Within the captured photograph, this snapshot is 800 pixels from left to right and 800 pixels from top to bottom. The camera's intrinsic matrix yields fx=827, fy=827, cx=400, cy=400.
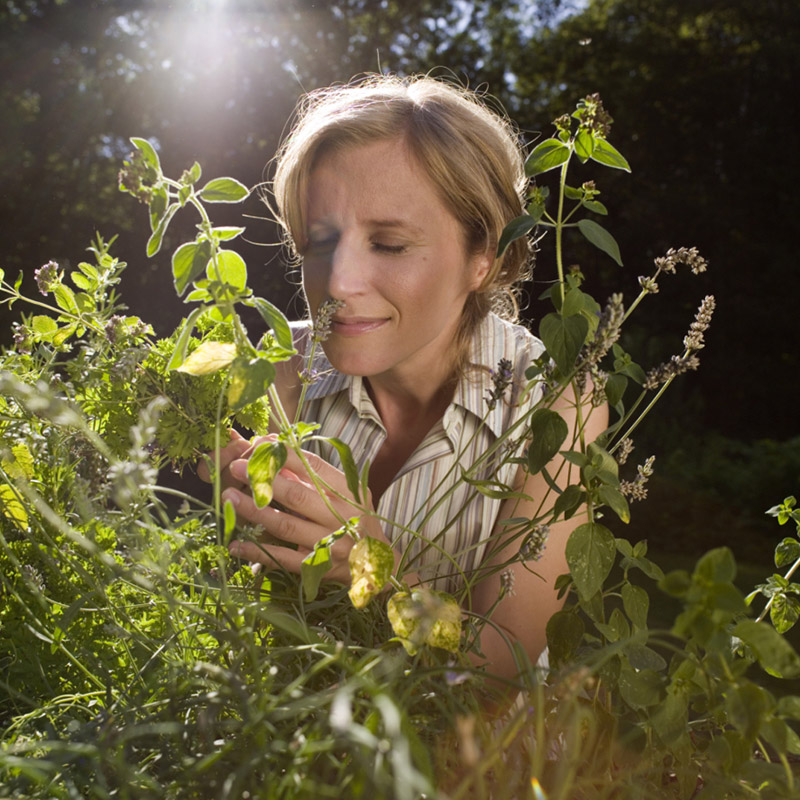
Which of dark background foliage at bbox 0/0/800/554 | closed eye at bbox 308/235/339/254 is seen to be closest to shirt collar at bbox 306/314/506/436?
closed eye at bbox 308/235/339/254

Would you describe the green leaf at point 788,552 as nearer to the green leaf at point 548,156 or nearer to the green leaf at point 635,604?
the green leaf at point 635,604

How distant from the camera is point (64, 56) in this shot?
21.0ft

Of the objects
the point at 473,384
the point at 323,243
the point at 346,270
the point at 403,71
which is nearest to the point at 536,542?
the point at 346,270

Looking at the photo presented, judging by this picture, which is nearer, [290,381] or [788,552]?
[788,552]

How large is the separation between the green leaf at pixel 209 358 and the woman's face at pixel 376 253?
0.63 m

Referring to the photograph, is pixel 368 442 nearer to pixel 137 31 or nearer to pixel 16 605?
pixel 16 605

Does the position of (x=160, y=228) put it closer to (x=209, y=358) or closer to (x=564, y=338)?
(x=209, y=358)

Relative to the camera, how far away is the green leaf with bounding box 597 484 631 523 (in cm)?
78

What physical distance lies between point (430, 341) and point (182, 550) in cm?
107

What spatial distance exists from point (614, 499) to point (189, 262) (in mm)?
442

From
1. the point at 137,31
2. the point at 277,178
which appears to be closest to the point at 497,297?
the point at 277,178

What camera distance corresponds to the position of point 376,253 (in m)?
1.46

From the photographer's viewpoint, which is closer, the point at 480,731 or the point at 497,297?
the point at 480,731

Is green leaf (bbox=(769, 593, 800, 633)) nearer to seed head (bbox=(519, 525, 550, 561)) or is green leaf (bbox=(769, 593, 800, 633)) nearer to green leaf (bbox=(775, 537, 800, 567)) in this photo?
green leaf (bbox=(775, 537, 800, 567))
